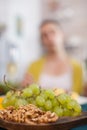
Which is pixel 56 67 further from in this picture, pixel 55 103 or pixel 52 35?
pixel 55 103

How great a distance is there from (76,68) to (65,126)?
1923 mm

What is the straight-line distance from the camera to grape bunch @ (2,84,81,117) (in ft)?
2.75

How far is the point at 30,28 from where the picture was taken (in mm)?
3113

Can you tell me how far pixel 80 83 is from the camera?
2.67 meters

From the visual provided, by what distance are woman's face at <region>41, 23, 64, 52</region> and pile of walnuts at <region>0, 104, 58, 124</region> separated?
1885 mm

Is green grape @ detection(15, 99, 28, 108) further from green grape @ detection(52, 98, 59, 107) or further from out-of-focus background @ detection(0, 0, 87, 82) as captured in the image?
out-of-focus background @ detection(0, 0, 87, 82)

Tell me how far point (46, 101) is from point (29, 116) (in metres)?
0.13

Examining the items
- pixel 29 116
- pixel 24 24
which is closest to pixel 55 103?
pixel 29 116

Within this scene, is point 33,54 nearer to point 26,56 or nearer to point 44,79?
point 26,56

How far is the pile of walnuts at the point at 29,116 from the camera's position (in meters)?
0.72

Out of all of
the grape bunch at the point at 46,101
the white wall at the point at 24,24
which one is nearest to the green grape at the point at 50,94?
the grape bunch at the point at 46,101

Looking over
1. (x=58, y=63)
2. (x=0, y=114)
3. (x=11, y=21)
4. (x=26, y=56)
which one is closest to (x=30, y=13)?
(x=11, y=21)

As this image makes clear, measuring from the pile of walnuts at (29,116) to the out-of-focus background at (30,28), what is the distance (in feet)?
7.04

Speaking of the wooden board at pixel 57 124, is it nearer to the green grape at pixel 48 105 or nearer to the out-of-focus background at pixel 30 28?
the green grape at pixel 48 105
